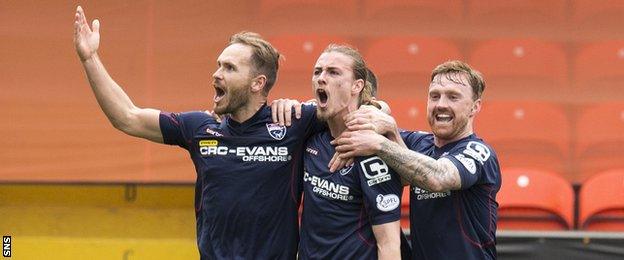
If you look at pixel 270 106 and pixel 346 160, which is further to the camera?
pixel 270 106

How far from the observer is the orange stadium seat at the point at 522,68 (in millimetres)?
7594

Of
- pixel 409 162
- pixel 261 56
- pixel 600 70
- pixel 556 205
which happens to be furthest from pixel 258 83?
pixel 600 70

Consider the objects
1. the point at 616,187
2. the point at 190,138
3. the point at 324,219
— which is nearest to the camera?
the point at 324,219

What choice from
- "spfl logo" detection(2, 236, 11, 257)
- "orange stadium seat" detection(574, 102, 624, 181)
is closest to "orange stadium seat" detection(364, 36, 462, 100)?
"orange stadium seat" detection(574, 102, 624, 181)

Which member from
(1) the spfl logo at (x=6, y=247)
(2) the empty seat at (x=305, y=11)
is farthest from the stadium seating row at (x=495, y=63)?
(1) the spfl logo at (x=6, y=247)

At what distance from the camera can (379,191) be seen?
4598mm

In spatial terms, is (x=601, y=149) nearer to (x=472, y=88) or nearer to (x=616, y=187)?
(x=616, y=187)

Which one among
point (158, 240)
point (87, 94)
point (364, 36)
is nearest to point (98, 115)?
point (87, 94)

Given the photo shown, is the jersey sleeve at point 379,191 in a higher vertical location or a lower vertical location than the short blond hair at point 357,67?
lower

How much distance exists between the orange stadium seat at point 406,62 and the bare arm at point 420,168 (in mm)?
3022

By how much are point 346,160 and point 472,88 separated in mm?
618

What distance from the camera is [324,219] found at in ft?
15.3

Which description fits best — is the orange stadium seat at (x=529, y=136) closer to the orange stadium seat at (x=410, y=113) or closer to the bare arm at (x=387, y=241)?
the orange stadium seat at (x=410, y=113)

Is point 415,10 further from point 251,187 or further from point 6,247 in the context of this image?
point 251,187
